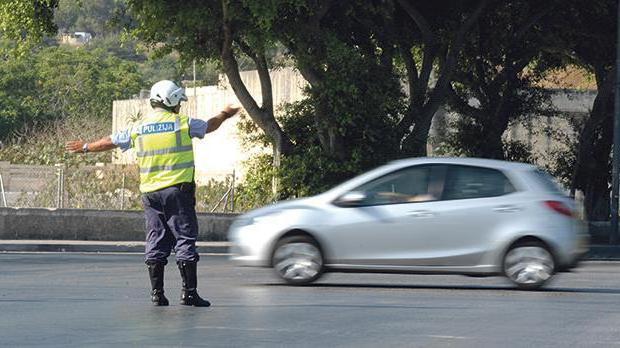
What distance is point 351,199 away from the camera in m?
16.7

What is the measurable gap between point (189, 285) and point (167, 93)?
1.68 m

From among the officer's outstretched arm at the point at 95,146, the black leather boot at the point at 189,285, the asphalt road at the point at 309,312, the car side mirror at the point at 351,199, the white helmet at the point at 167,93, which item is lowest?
the asphalt road at the point at 309,312

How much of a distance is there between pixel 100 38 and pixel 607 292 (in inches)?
7114

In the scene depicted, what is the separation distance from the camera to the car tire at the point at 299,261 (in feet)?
54.6

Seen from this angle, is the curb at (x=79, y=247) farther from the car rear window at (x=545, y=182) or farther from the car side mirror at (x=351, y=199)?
the car rear window at (x=545, y=182)

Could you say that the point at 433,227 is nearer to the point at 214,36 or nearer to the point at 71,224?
the point at 71,224

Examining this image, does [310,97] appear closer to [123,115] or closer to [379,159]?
[379,159]

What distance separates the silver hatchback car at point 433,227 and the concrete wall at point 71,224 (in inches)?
485

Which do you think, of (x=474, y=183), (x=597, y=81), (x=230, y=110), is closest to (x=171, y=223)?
(x=230, y=110)

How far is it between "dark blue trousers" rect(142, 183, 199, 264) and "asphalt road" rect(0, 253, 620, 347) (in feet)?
1.67

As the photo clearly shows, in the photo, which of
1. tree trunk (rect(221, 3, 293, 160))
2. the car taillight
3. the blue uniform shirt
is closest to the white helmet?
the blue uniform shirt

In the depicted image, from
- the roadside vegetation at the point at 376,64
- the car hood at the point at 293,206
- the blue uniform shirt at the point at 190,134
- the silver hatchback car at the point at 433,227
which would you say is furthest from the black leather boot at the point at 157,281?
the roadside vegetation at the point at 376,64

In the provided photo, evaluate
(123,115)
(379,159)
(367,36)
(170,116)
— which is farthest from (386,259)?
(123,115)

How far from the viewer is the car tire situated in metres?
16.7
